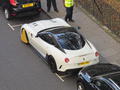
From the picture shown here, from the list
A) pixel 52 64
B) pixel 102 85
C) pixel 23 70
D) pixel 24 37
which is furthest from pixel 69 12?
pixel 102 85

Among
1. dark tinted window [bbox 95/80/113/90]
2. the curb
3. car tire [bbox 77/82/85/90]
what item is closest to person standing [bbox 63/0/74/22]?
the curb

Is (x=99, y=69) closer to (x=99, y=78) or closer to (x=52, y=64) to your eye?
(x=99, y=78)

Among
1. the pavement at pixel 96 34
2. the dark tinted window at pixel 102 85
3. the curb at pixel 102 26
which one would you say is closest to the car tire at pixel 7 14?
the pavement at pixel 96 34

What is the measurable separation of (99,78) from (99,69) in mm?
791

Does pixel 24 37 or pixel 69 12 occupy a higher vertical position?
pixel 69 12

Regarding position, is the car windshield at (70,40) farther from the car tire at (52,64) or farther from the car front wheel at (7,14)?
the car front wheel at (7,14)

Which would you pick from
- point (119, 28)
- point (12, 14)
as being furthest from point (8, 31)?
point (119, 28)

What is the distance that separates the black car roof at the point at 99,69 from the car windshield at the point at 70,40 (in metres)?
1.58

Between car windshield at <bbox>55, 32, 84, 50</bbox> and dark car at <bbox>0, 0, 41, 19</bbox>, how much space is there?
4527mm

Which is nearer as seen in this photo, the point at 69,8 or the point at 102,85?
the point at 102,85

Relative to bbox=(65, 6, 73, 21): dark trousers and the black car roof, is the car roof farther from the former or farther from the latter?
the black car roof

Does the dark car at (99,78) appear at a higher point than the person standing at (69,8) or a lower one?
higher

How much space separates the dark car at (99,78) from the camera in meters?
12.0

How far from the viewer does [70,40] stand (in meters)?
15.2
